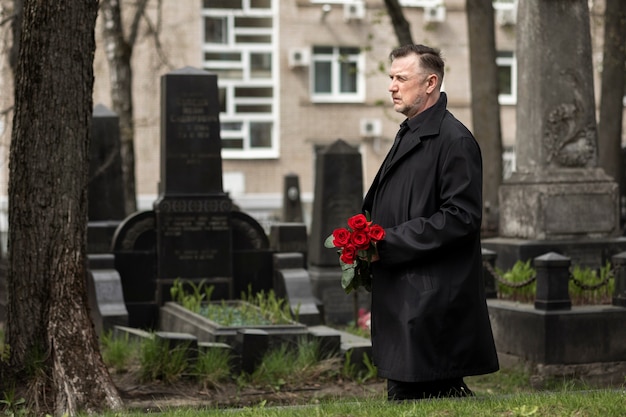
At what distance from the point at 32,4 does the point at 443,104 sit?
3543mm

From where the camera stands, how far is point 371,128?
1438 inches

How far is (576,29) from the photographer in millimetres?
13859

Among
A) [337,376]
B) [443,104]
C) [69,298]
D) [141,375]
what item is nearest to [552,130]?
[337,376]

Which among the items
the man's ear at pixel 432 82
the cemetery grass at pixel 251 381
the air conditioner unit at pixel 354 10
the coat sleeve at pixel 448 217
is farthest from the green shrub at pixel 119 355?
the air conditioner unit at pixel 354 10

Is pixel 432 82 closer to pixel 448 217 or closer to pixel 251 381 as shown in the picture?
pixel 448 217

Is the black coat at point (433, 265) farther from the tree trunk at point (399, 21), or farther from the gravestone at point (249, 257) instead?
the tree trunk at point (399, 21)

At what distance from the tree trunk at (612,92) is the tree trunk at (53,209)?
620 inches

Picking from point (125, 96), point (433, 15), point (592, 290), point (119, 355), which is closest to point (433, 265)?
point (119, 355)

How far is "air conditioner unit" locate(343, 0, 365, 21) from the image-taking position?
36438 mm

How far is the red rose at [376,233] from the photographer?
5.95 meters

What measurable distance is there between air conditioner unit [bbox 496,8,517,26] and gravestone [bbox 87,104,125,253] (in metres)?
20.7

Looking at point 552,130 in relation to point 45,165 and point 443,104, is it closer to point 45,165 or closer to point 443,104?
point 45,165

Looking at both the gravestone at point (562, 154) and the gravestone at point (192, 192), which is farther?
the gravestone at point (192, 192)

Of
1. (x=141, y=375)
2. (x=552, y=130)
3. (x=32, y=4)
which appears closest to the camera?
(x=32, y=4)
